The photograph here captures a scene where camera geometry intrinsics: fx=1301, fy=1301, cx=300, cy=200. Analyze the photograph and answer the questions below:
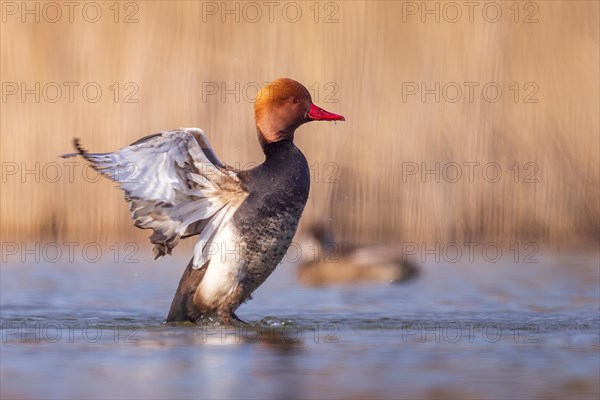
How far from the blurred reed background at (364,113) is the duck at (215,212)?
9.55ft


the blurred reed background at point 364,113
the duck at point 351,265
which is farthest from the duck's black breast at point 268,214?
the blurred reed background at point 364,113

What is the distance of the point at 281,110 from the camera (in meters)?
7.04

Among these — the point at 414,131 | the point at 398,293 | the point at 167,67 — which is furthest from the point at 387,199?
the point at 167,67

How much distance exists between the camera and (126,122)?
9867 millimetres

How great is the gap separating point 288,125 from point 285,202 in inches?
21.1

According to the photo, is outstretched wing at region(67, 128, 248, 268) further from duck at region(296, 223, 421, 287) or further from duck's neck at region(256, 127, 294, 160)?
duck at region(296, 223, 421, 287)

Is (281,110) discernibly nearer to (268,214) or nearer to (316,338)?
(268,214)

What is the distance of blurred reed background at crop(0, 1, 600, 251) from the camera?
32.0 ft

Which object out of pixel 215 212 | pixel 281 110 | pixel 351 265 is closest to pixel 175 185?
pixel 215 212

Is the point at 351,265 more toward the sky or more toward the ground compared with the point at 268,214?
more toward the ground

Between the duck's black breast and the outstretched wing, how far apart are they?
94mm

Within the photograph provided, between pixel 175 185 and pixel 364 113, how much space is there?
10.9 feet

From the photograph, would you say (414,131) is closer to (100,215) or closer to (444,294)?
(444,294)

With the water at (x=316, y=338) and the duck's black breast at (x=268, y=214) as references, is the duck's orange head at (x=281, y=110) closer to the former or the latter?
the duck's black breast at (x=268, y=214)
